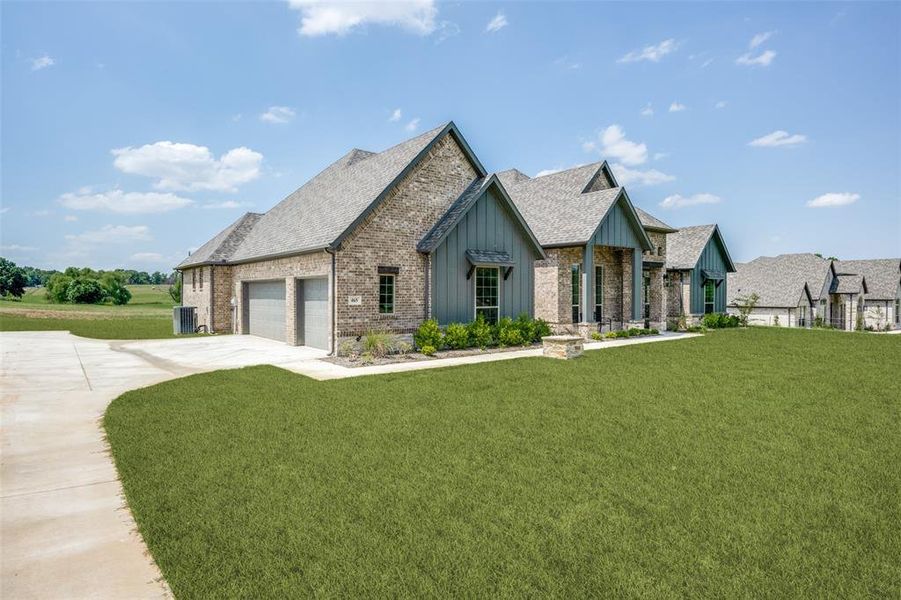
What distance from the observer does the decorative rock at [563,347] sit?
14328mm

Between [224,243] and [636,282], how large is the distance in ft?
69.7

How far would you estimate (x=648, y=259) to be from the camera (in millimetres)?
25672

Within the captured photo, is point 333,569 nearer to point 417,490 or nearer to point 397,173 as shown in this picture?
point 417,490

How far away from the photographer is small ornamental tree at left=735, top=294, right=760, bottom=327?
102ft

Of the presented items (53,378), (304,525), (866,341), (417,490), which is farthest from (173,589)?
(866,341)

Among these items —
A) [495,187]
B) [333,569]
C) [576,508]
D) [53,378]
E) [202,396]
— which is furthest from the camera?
[495,187]

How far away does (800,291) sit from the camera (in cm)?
3644

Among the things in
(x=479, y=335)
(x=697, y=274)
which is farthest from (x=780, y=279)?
(x=479, y=335)

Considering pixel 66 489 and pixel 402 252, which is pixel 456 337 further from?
pixel 66 489

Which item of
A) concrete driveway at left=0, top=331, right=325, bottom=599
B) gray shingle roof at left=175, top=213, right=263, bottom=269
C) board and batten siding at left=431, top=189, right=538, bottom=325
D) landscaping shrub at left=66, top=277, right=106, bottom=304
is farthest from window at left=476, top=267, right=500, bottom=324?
landscaping shrub at left=66, top=277, right=106, bottom=304

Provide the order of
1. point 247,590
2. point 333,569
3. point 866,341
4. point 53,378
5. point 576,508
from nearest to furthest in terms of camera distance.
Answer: point 247,590, point 333,569, point 576,508, point 53,378, point 866,341

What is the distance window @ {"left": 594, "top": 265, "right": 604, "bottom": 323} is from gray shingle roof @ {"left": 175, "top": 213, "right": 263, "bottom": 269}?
729 inches

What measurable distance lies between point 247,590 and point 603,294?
68.6 ft

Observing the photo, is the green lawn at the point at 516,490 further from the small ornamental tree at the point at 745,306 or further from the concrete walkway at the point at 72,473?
the small ornamental tree at the point at 745,306
